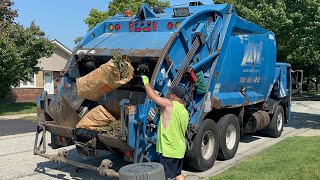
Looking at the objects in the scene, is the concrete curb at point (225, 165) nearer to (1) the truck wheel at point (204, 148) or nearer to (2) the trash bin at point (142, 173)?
(1) the truck wheel at point (204, 148)

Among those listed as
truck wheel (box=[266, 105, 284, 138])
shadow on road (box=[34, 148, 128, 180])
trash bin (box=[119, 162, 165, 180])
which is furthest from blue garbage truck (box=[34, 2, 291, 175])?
truck wheel (box=[266, 105, 284, 138])

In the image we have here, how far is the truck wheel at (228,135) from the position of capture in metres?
7.75

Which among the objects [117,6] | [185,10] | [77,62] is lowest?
[77,62]

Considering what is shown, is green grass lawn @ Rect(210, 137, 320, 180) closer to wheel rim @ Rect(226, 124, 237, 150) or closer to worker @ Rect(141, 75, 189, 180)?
wheel rim @ Rect(226, 124, 237, 150)

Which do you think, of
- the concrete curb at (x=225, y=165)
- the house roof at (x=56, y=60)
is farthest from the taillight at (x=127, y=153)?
the house roof at (x=56, y=60)

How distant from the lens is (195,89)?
273 inches

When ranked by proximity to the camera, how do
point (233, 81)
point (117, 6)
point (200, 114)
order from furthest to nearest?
point (117, 6) → point (233, 81) → point (200, 114)

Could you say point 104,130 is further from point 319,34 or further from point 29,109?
point 29,109

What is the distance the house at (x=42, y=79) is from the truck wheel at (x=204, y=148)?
1877cm

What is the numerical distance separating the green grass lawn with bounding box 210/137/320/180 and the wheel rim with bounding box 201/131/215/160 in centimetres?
49

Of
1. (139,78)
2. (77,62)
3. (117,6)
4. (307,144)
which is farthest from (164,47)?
(117,6)

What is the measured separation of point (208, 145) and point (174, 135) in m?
2.25

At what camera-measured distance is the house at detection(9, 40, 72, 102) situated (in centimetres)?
2569

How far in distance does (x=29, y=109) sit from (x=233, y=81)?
14.7 m
